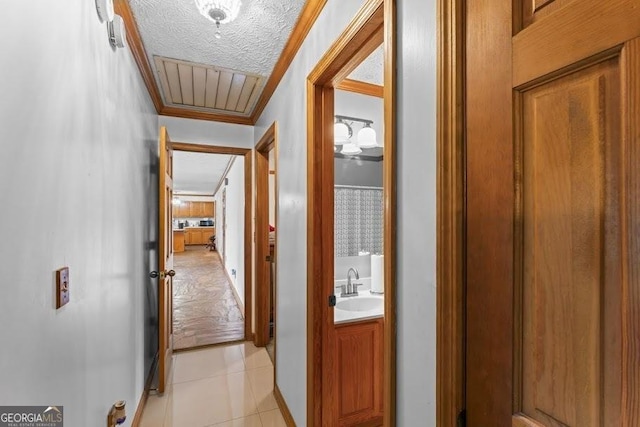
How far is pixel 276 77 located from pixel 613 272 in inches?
87.8

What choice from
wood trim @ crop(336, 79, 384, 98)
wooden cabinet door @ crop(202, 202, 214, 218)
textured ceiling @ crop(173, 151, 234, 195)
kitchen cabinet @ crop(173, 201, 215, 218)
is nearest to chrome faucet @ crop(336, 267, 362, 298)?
wood trim @ crop(336, 79, 384, 98)

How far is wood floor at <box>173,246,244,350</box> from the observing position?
10.8 feet

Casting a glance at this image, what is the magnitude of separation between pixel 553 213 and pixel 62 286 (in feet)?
4.30

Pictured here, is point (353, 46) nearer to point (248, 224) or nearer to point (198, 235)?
point (248, 224)

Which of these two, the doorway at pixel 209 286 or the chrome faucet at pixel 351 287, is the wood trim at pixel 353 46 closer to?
the chrome faucet at pixel 351 287

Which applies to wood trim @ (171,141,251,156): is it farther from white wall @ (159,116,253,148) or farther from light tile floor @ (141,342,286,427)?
light tile floor @ (141,342,286,427)

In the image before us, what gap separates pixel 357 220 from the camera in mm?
2443

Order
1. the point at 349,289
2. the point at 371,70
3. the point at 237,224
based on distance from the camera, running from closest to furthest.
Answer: the point at 371,70
the point at 349,289
the point at 237,224

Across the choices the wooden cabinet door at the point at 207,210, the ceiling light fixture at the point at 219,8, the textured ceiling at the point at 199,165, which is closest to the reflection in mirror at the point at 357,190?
the ceiling light fixture at the point at 219,8

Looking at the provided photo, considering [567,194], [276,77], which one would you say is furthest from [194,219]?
[567,194]

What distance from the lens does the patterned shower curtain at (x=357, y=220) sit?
2.39 metres

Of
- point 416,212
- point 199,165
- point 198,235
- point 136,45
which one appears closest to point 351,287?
point 416,212

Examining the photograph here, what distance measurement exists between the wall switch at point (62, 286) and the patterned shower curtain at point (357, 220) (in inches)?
68.3

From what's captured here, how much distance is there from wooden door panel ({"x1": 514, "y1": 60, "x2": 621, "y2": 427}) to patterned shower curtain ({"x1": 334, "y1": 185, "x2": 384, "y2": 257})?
181 cm
